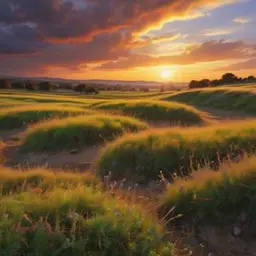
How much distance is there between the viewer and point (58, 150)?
14.8m

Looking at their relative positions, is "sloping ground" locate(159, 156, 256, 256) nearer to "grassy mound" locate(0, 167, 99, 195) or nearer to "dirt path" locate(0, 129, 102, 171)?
"grassy mound" locate(0, 167, 99, 195)

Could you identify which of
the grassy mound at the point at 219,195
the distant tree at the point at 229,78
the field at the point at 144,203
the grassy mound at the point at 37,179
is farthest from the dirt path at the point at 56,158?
the distant tree at the point at 229,78

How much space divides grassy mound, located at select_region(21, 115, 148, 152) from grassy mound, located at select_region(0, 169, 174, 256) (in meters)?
9.00

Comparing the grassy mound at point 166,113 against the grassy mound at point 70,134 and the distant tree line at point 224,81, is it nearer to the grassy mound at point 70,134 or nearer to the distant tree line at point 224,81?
the grassy mound at point 70,134

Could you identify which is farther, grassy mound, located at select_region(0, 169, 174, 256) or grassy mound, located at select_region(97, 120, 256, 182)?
grassy mound, located at select_region(97, 120, 256, 182)

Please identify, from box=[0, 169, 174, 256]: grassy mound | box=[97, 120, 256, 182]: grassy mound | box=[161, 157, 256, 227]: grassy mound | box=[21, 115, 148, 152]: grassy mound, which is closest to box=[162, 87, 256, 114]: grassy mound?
box=[21, 115, 148, 152]: grassy mound

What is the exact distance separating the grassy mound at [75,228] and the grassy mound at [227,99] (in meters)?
25.4

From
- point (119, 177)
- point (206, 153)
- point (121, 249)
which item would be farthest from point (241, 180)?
point (119, 177)

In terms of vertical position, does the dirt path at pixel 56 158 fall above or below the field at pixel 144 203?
below

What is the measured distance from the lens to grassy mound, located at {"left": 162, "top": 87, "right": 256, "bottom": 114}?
1256 inches

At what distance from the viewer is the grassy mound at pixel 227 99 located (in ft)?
105

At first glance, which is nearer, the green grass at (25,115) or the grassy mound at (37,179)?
the grassy mound at (37,179)

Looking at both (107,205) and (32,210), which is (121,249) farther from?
(32,210)

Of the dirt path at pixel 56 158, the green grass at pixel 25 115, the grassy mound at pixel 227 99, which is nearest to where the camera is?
the dirt path at pixel 56 158
